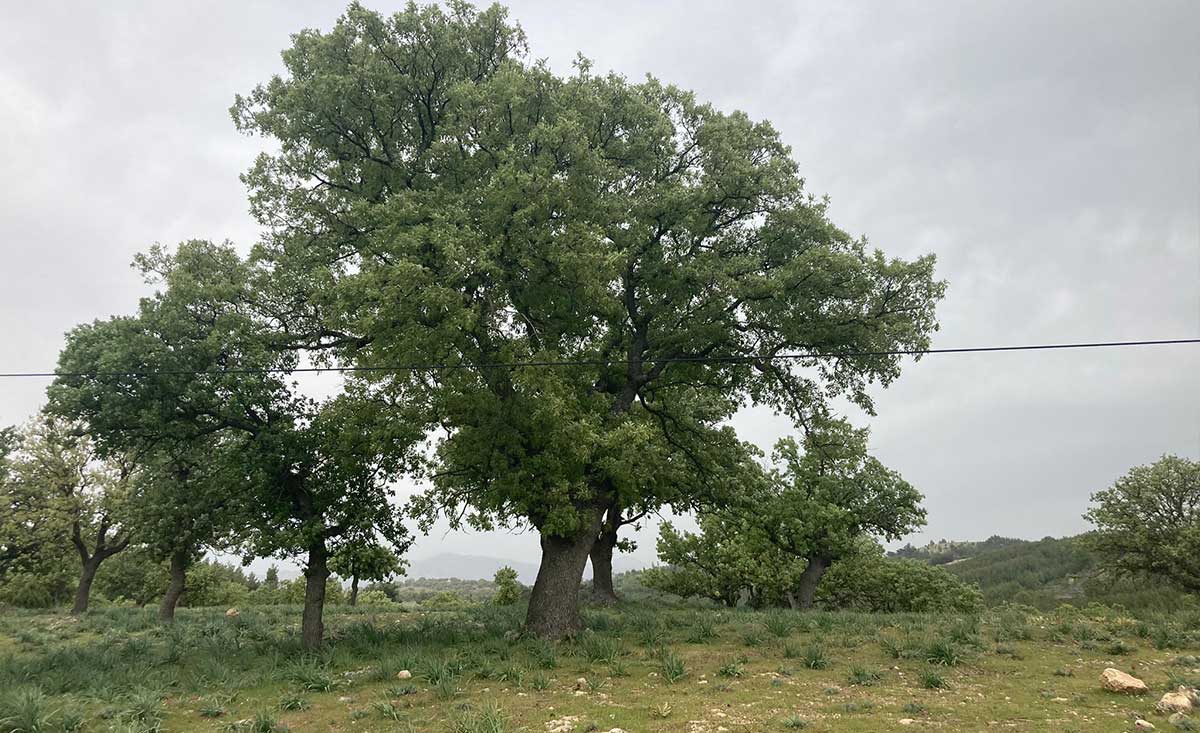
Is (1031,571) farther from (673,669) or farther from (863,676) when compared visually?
(673,669)

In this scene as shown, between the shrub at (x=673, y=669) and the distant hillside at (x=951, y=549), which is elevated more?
the shrub at (x=673, y=669)

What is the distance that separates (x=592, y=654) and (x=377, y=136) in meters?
13.8

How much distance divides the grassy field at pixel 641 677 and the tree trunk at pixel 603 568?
9.74m

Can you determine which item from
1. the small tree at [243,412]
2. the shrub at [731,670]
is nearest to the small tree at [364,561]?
the small tree at [243,412]

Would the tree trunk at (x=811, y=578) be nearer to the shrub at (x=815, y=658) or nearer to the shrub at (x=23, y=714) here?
the shrub at (x=815, y=658)

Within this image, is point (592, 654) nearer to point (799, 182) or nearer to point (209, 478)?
point (209, 478)

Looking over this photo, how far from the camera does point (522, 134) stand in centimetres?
1462

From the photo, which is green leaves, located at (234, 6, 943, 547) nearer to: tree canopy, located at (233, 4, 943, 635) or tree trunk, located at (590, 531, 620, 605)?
tree canopy, located at (233, 4, 943, 635)

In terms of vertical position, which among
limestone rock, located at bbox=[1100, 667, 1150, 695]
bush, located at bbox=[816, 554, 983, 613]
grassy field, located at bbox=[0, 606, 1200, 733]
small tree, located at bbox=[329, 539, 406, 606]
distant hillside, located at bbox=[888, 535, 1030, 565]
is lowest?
distant hillside, located at bbox=[888, 535, 1030, 565]

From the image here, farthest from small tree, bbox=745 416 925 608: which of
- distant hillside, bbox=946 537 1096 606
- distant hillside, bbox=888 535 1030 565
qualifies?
distant hillside, bbox=888 535 1030 565

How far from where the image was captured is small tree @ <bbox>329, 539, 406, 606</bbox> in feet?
45.9

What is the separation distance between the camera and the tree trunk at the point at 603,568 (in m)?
26.3

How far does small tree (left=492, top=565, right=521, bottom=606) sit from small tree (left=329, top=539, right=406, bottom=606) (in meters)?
16.8

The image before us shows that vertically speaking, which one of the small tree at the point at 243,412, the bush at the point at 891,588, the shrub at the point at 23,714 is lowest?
the bush at the point at 891,588
